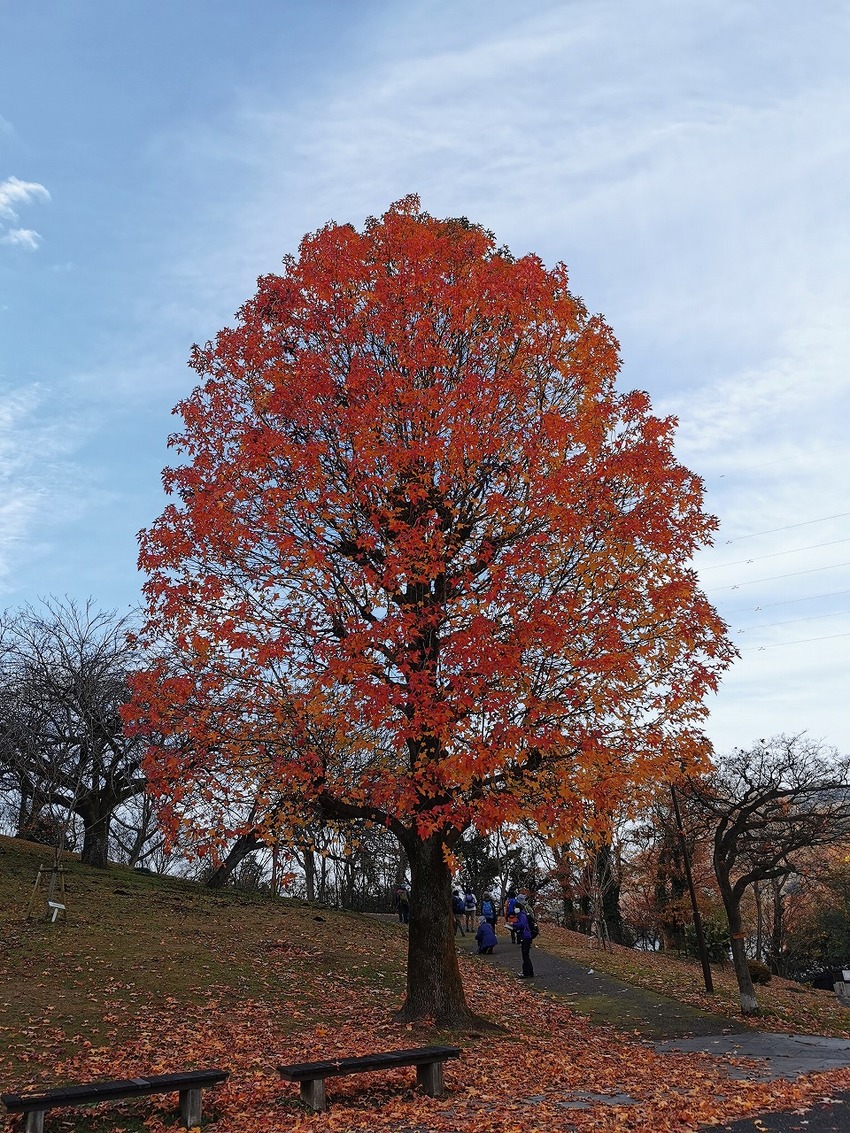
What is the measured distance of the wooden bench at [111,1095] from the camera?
6637mm

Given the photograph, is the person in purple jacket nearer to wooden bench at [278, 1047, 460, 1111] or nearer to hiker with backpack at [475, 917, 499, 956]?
hiker with backpack at [475, 917, 499, 956]

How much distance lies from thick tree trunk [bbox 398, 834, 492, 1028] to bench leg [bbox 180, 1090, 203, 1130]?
211 inches

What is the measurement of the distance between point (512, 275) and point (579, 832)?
8.44 m

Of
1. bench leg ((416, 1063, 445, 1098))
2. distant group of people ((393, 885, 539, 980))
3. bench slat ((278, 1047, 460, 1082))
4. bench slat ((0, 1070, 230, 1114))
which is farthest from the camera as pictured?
distant group of people ((393, 885, 539, 980))

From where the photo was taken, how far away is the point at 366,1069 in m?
7.97

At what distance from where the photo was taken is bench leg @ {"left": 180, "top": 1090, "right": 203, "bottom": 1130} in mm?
7448

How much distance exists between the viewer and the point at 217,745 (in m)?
12.1

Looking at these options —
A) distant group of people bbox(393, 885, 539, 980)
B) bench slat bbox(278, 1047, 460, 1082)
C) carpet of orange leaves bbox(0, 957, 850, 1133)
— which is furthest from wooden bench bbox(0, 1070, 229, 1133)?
distant group of people bbox(393, 885, 539, 980)

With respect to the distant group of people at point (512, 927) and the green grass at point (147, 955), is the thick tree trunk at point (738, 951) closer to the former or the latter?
the distant group of people at point (512, 927)

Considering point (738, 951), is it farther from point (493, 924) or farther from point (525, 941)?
point (493, 924)

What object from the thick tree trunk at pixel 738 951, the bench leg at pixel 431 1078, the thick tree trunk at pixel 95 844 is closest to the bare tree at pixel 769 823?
the thick tree trunk at pixel 738 951

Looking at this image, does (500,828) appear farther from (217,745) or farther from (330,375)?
(330,375)

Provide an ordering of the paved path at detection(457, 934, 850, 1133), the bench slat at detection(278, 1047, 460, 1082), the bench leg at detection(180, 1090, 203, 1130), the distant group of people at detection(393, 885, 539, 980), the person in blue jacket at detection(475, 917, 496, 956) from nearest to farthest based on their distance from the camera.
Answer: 1. the bench leg at detection(180, 1090, 203, 1130)
2. the paved path at detection(457, 934, 850, 1133)
3. the bench slat at detection(278, 1047, 460, 1082)
4. the distant group of people at detection(393, 885, 539, 980)
5. the person in blue jacket at detection(475, 917, 496, 956)

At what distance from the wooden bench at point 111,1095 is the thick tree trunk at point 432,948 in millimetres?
5409
